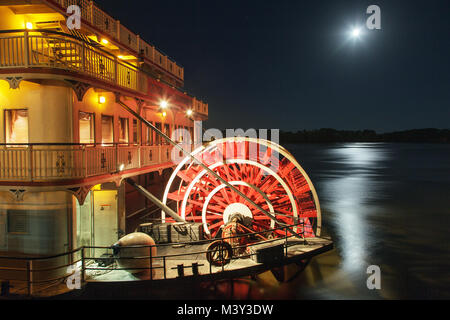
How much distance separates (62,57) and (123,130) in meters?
3.84

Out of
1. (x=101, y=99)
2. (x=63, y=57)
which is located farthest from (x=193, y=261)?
(x=63, y=57)

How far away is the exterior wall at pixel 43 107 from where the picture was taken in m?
8.71

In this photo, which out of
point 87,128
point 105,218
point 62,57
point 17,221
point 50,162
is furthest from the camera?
point 105,218

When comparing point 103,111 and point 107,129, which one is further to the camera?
point 107,129

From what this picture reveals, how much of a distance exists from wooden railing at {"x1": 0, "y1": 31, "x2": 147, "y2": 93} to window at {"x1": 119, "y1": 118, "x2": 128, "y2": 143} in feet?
4.10

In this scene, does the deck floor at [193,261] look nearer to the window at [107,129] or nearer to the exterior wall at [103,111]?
the exterior wall at [103,111]

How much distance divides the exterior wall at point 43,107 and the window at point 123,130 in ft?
13.6

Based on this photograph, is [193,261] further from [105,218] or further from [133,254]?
[105,218]

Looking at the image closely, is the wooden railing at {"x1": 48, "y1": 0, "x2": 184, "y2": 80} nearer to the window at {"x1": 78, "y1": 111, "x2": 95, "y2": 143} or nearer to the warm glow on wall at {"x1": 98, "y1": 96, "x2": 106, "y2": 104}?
the warm glow on wall at {"x1": 98, "y1": 96, "x2": 106, "y2": 104}

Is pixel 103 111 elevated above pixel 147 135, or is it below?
above

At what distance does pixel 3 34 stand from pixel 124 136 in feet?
16.8

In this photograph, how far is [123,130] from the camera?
1329 centimetres

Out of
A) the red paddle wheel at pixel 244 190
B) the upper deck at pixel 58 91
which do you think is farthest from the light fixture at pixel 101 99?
the red paddle wheel at pixel 244 190

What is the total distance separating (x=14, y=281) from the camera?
8.62 m
